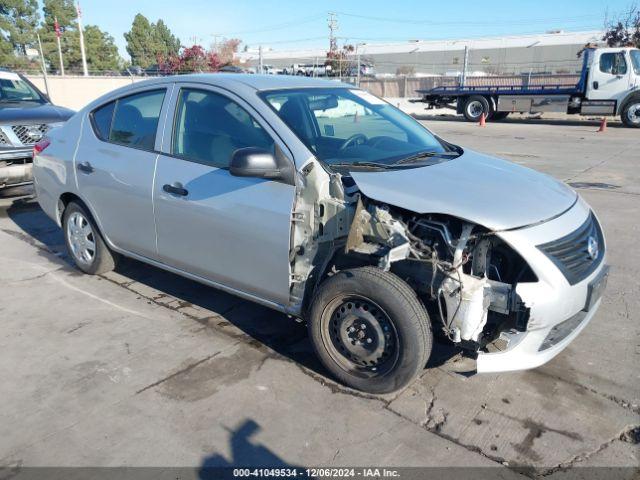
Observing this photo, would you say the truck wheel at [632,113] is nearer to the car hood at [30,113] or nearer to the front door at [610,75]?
the front door at [610,75]

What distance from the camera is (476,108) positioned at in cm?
2308

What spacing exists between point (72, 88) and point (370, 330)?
2648 centimetres

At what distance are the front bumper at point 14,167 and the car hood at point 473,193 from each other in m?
6.24

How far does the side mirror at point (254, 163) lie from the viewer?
3195 mm

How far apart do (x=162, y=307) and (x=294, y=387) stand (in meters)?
1.65

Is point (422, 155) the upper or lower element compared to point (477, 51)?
lower

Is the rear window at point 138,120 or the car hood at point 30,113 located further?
the car hood at point 30,113

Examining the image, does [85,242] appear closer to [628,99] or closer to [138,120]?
[138,120]

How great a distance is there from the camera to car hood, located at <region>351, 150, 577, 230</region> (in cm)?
290

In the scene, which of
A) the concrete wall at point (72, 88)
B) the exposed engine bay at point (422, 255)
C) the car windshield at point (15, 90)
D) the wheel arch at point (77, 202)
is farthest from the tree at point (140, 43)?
the exposed engine bay at point (422, 255)

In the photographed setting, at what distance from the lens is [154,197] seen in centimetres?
401

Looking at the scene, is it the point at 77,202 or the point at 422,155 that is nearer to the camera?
the point at 422,155

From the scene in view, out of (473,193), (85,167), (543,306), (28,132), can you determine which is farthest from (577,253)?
(28,132)

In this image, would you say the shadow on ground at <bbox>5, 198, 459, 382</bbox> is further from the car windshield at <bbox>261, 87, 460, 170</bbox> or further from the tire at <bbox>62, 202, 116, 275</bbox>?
the car windshield at <bbox>261, 87, 460, 170</bbox>
